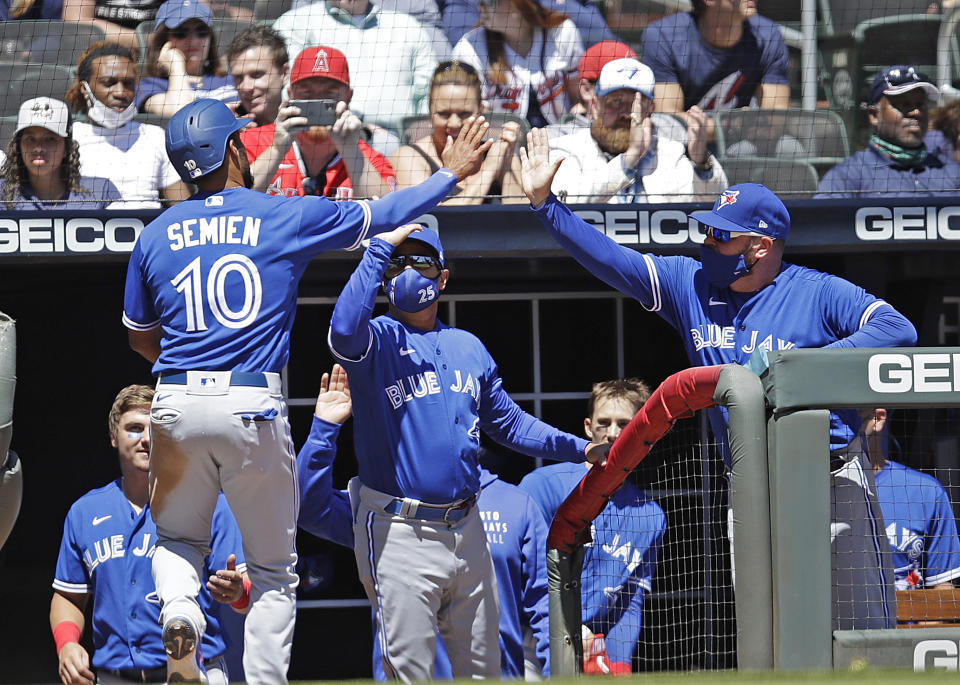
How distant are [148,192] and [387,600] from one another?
258 centimetres

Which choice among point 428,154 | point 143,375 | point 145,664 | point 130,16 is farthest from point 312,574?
point 130,16

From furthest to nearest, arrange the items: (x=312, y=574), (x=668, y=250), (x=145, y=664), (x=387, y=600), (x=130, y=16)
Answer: (x=130, y=16)
(x=312, y=574)
(x=668, y=250)
(x=145, y=664)
(x=387, y=600)

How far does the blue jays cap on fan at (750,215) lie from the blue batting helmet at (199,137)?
59.0 inches

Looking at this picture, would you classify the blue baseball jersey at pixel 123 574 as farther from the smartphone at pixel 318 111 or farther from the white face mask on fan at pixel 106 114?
the white face mask on fan at pixel 106 114

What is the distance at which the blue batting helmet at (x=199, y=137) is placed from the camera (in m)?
3.36

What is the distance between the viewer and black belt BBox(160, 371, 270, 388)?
321 centimetres

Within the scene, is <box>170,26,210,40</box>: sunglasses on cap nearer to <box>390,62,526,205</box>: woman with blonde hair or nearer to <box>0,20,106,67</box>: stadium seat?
<box>0,20,106,67</box>: stadium seat

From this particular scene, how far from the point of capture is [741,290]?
153 inches

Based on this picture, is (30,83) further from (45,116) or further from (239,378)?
(239,378)

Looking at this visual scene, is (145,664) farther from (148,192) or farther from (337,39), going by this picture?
(337,39)

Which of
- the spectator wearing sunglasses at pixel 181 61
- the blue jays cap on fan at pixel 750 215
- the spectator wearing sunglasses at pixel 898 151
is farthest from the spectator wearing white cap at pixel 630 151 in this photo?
the spectator wearing sunglasses at pixel 181 61

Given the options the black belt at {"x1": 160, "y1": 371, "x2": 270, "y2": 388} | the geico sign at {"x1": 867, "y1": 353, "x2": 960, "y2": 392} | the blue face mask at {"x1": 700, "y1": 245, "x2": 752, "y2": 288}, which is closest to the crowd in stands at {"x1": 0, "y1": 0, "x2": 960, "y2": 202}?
the blue face mask at {"x1": 700, "y1": 245, "x2": 752, "y2": 288}

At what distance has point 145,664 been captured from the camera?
13.7 ft

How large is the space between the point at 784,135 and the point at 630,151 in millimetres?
897
